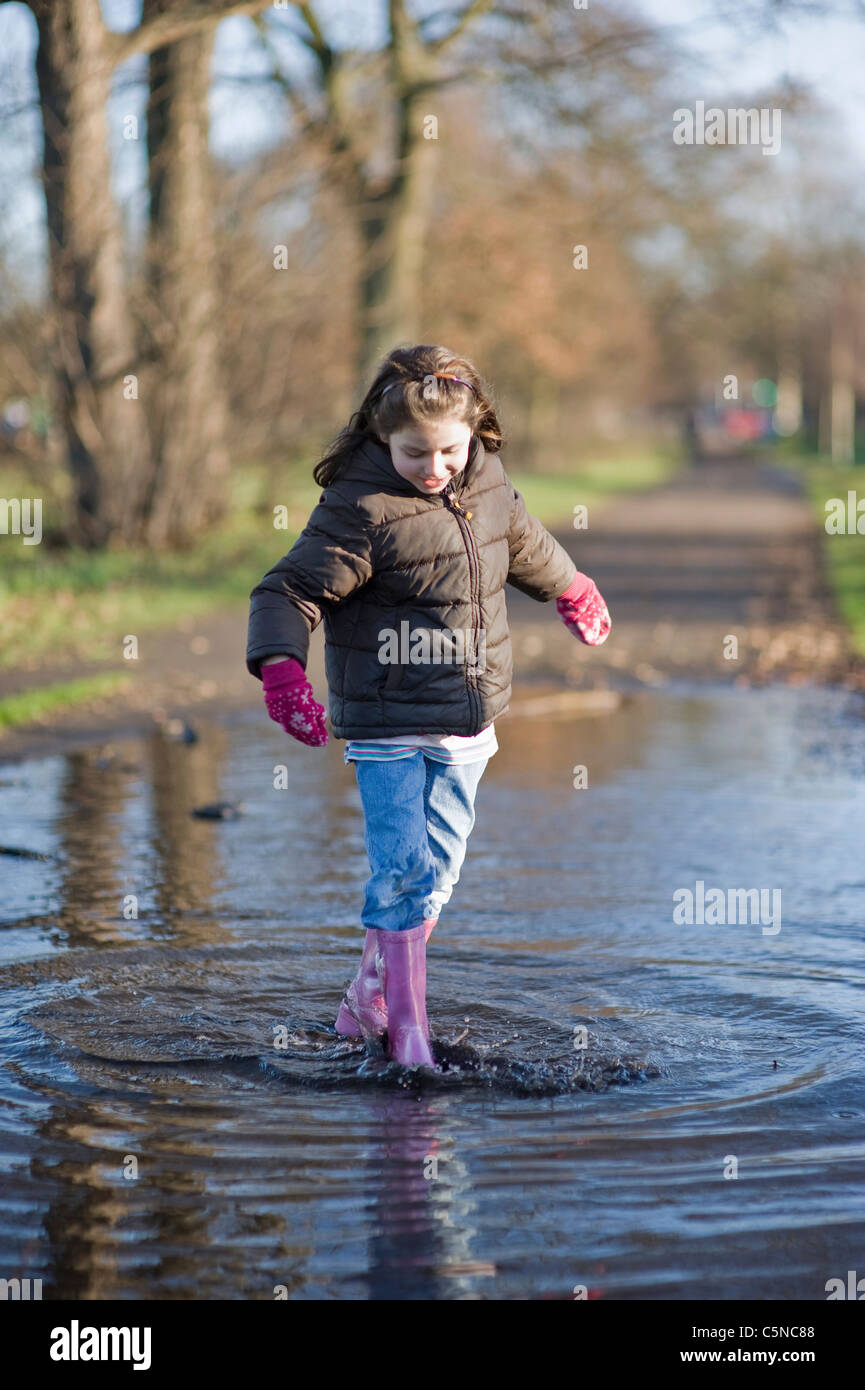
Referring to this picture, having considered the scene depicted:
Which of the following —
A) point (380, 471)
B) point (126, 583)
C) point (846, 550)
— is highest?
point (846, 550)

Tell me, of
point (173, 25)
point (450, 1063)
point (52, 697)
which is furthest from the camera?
point (173, 25)

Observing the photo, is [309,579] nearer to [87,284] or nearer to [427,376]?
[427,376]

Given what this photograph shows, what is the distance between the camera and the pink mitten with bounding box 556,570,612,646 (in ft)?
14.5

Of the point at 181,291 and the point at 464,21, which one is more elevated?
the point at 464,21

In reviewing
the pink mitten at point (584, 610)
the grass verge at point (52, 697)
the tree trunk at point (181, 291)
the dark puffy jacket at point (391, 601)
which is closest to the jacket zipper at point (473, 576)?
the dark puffy jacket at point (391, 601)

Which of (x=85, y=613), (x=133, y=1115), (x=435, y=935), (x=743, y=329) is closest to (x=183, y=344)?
(x=85, y=613)

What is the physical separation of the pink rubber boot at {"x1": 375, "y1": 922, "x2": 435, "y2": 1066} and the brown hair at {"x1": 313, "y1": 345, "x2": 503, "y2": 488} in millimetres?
1075

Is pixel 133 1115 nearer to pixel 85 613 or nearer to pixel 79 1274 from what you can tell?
pixel 79 1274

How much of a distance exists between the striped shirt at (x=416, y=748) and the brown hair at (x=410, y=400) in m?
0.61

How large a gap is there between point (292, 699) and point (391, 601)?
333mm

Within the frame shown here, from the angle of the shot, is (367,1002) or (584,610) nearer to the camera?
(367,1002)

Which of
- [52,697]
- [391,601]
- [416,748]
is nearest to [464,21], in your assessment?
[52,697]

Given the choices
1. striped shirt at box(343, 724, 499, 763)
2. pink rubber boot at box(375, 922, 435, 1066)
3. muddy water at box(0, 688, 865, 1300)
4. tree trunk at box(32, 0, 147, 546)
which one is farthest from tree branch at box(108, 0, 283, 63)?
pink rubber boot at box(375, 922, 435, 1066)

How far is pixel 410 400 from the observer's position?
379 centimetres
